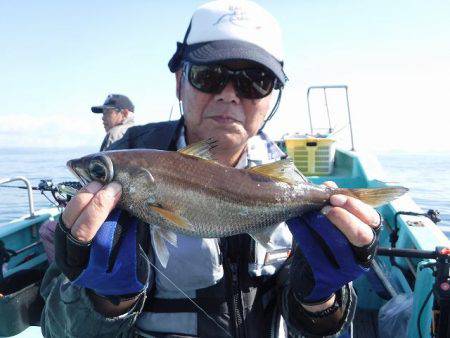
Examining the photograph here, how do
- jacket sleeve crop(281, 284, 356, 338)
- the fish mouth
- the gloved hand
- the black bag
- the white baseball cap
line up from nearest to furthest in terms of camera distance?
the gloved hand < the fish mouth < the white baseball cap < jacket sleeve crop(281, 284, 356, 338) < the black bag

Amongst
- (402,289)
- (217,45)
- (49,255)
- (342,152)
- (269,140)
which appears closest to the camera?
(217,45)

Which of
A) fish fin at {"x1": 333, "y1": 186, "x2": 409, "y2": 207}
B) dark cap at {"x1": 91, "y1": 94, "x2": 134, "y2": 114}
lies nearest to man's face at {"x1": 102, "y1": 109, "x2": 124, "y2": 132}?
dark cap at {"x1": 91, "y1": 94, "x2": 134, "y2": 114}

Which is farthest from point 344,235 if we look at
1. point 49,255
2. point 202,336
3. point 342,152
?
point 342,152

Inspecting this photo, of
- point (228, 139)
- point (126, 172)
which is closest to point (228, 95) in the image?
point (228, 139)

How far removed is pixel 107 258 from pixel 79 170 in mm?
522

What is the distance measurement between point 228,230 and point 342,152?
808 centimetres

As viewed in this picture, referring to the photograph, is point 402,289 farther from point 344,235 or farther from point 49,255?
point 49,255

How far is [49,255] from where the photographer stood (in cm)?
504

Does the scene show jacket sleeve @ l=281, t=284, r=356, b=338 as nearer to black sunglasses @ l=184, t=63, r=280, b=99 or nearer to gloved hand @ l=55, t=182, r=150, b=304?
gloved hand @ l=55, t=182, r=150, b=304

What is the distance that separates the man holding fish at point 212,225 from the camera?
85.8 inches

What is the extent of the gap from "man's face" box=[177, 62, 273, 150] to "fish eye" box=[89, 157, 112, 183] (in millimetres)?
724

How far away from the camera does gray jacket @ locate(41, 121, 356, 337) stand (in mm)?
Answer: 2371

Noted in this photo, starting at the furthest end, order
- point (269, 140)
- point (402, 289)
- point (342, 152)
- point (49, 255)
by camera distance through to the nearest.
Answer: point (342, 152), point (49, 255), point (402, 289), point (269, 140)

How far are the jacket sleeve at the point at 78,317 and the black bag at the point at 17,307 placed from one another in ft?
5.66
